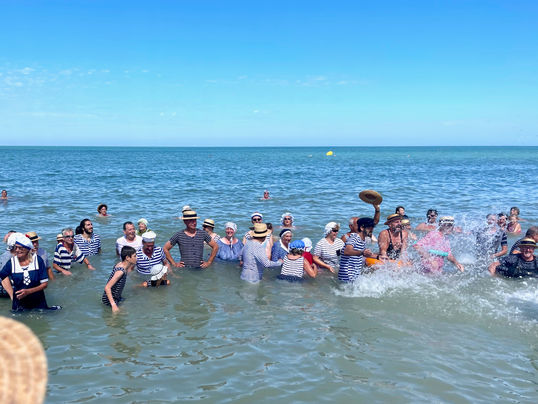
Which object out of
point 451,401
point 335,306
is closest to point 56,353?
point 335,306

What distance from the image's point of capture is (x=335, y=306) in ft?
27.2

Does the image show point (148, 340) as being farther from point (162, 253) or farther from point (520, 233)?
point (520, 233)

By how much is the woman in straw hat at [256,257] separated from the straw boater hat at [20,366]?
6898mm

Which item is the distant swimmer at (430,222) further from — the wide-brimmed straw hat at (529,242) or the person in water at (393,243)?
the person in water at (393,243)

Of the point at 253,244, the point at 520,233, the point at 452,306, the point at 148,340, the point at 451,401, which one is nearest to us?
the point at 451,401

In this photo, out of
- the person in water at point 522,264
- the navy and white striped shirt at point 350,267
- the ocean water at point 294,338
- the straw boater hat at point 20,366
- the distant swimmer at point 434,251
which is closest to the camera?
the straw boater hat at point 20,366

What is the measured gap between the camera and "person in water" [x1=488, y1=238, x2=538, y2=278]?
9844mm

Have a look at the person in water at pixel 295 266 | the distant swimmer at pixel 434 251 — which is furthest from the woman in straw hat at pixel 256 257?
the distant swimmer at pixel 434 251

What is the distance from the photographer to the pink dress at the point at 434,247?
9.73 metres

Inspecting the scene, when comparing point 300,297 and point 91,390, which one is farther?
point 300,297

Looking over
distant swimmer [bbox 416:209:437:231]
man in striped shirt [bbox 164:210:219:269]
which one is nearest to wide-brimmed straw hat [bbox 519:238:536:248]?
distant swimmer [bbox 416:209:437:231]

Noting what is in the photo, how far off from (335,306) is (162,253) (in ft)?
12.9

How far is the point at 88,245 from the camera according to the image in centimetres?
1133

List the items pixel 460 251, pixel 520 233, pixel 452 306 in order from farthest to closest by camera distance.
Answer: pixel 520 233, pixel 460 251, pixel 452 306
